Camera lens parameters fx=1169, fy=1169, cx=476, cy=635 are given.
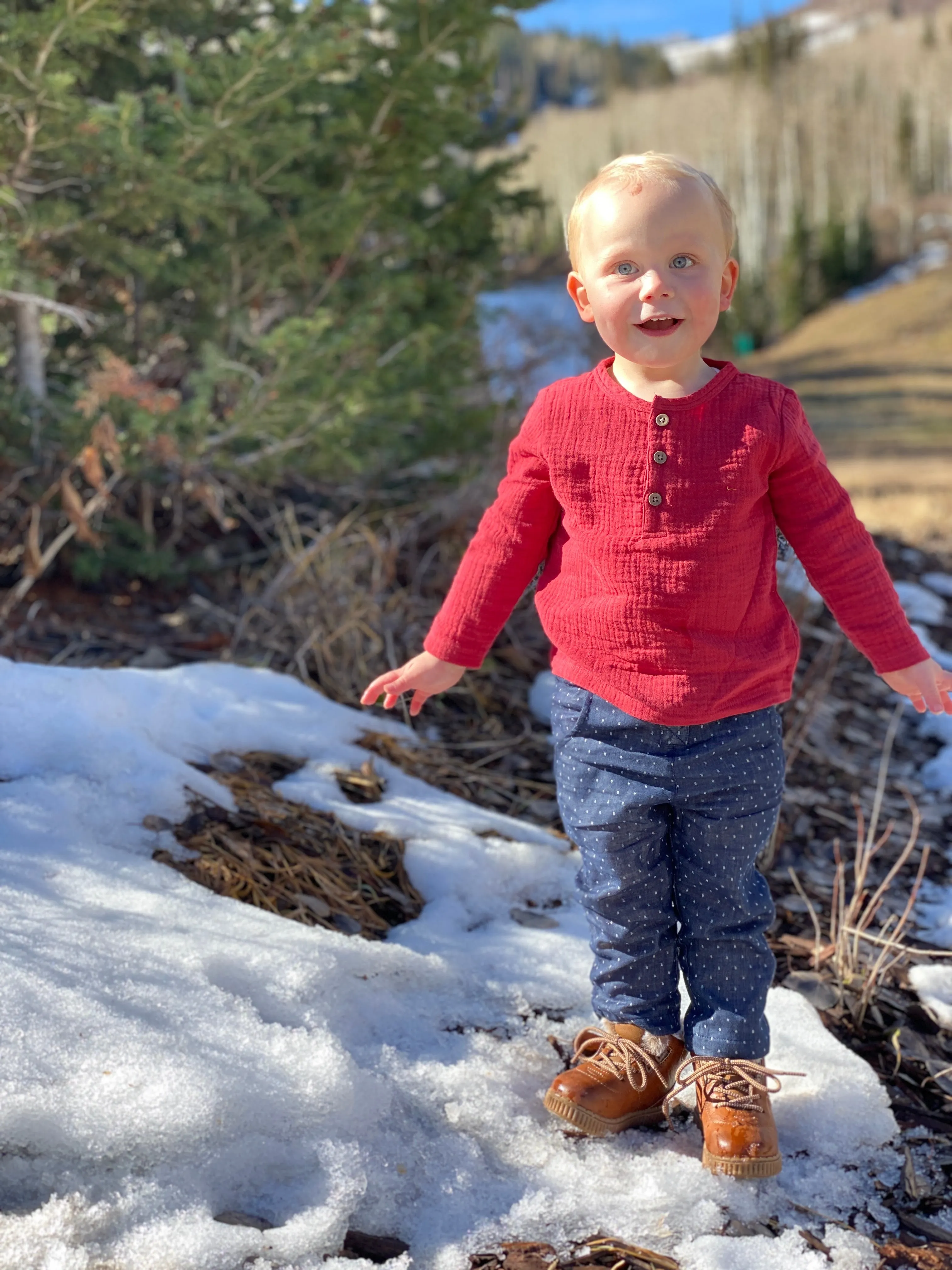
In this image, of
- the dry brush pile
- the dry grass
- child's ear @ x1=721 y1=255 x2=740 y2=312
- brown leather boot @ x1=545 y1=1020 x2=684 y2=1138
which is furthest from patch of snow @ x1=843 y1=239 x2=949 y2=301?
brown leather boot @ x1=545 y1=1020 x2=684 y2=1138

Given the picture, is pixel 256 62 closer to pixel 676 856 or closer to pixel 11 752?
pixel 11 752

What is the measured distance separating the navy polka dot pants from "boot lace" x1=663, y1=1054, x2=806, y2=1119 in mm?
29

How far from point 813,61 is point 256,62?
90.9 meters

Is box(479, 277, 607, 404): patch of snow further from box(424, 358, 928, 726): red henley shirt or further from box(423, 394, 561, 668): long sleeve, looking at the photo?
box(424, 358, 928, 726): red henley shirt

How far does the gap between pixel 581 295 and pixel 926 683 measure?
0.92 metres

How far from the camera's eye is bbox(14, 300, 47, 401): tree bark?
4.06 metres

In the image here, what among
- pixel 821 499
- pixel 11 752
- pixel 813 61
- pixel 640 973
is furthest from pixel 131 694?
pixel 813 61

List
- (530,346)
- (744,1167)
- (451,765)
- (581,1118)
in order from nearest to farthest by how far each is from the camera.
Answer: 1. (744,1167)
2. (581,1118)
3. (451,765)
4. (530,346)

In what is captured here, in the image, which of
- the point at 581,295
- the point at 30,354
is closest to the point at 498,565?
the point at 581,295

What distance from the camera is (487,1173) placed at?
6.14 feet

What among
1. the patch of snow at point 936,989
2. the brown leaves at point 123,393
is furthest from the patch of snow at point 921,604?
the brown leaves at point 123,393

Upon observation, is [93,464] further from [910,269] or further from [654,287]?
[910,269]

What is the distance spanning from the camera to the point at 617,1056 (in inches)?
83.1

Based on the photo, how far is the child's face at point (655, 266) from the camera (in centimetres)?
192
